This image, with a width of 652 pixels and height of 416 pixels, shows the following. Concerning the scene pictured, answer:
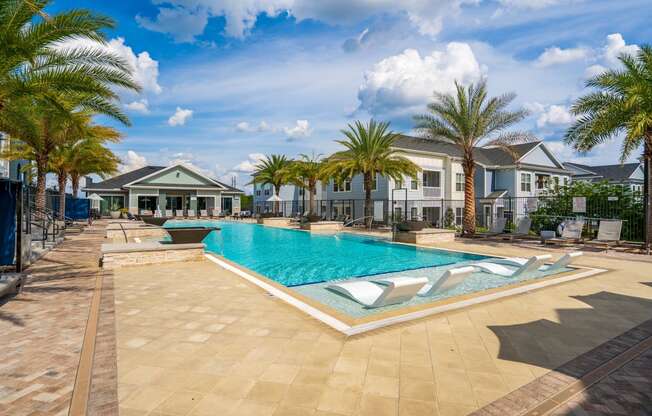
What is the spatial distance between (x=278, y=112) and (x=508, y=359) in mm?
19843

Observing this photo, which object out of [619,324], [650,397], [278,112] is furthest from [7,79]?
[278,112]

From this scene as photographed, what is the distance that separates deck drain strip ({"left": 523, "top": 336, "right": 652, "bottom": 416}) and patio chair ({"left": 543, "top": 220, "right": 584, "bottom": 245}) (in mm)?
12344

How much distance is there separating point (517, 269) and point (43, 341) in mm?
10266

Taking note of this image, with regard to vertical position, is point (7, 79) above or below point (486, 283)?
above

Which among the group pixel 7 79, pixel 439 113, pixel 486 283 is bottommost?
pixel 486 283

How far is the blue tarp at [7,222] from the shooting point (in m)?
8.21

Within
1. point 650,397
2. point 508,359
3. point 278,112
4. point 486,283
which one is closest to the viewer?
point 650,397

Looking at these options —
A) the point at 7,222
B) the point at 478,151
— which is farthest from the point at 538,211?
the point at 7,222

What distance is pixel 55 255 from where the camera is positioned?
11.6 m

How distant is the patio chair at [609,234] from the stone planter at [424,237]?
5.84 meters

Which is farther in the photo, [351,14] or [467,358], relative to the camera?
[351,14]

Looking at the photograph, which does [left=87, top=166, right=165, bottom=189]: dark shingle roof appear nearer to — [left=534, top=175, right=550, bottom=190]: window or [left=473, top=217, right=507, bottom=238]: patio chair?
[left=473, top=217, right=507, bottom=238]: patio chair

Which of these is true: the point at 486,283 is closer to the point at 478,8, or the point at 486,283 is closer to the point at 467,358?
the point at 467,358

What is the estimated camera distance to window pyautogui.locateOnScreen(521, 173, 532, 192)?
109 ft
